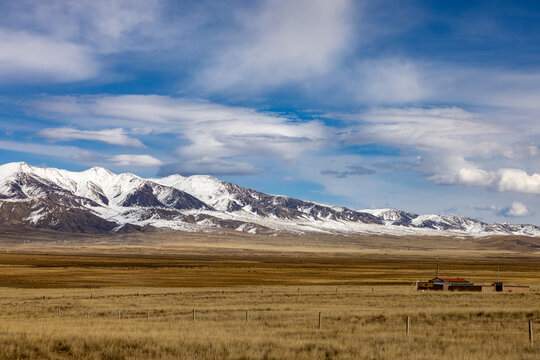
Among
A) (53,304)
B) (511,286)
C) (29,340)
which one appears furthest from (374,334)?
(511,286)

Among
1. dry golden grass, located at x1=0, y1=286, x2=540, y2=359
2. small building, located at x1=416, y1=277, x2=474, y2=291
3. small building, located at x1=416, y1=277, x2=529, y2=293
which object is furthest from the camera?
small building, located at x1=416, y1=277, x2=474, y2=291

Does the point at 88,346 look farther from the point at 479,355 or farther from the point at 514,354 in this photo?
the point at 514,354

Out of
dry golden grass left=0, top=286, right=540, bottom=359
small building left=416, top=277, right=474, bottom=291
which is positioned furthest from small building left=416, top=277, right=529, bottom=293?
dry golden grass left=0, top=286, right=540, bottom=359

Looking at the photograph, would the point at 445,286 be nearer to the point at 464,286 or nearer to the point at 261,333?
the point at 464,286

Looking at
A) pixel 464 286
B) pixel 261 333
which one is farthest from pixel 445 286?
pixel 261 333

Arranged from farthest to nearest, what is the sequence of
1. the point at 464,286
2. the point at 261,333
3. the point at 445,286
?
the point at 464,286, the point at 445,286, the point at 261,333

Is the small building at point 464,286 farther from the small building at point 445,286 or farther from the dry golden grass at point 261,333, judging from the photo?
the dry golden grass at point 261,333

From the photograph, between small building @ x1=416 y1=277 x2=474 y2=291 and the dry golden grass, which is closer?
the dry golden grass

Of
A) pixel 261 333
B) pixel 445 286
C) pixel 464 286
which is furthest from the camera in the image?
pixel 464 286

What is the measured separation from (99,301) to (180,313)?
13.9 m

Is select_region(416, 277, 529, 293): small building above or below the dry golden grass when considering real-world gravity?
below

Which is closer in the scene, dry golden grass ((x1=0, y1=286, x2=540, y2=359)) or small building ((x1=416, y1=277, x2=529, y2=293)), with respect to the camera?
dry golden grass ((x1=0, y1=286, x2=540, y2=359))

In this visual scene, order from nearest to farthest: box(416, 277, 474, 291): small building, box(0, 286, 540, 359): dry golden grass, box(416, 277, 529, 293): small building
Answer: box(0, 286, 540, 359): dry golden grass
box(416, 277, 529, 293): small building
box(416, 277, 474, 291): small building

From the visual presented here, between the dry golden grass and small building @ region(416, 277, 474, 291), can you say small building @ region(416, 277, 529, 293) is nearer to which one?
small building @ region(416, 277, 474, 291)
